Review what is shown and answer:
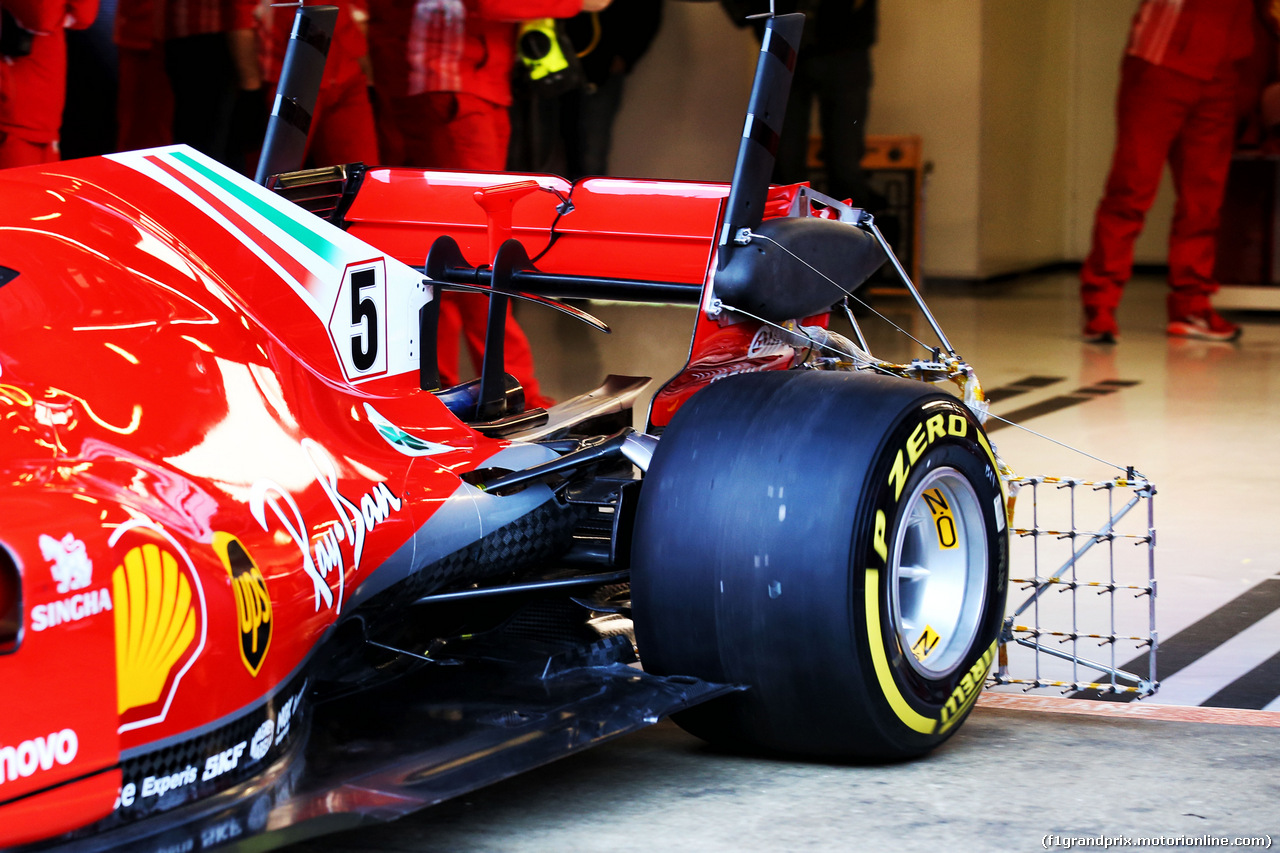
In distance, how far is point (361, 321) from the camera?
284 centimetres

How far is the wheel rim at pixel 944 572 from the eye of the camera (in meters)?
2.97

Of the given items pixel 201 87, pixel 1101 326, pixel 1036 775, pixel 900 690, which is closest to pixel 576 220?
pixel 900 690

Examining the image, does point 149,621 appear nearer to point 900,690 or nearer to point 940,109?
point 900,690

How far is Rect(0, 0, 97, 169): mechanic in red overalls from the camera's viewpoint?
16.0ft

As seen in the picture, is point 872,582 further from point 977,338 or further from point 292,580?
point 977,338

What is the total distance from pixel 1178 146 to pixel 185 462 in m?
7.61

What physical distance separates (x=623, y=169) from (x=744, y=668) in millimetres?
9750

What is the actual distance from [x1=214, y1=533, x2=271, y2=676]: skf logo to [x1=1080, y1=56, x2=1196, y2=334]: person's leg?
7204 millimetres

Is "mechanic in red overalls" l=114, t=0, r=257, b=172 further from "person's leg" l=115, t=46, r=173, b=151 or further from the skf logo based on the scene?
the skf logo

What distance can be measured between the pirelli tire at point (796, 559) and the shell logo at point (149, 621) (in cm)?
85

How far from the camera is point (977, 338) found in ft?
30.2

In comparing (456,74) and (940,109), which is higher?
(940,109)

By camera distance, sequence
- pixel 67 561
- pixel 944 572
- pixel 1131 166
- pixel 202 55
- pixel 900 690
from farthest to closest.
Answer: pixel 1131 166 → pixel 202 55 → pixel 944 572 → pixel 900 690 → pixel 67 561

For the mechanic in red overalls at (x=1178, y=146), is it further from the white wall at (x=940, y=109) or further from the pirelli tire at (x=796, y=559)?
the pirelli tire at (x=796, y=559)
